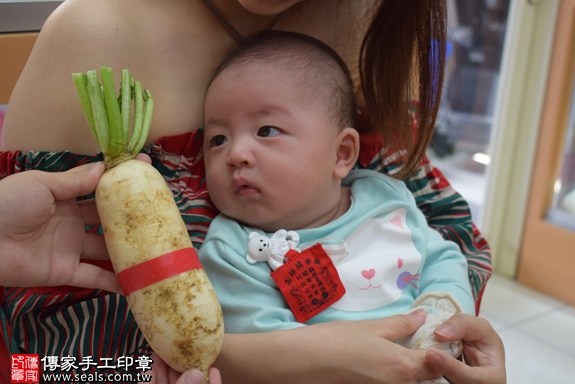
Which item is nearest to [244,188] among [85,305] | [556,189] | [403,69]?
[85,305]

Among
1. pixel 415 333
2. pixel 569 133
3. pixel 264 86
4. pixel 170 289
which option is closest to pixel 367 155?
pixel 264 86

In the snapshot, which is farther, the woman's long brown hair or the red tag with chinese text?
the woman's long brown hair

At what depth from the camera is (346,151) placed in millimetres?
1221

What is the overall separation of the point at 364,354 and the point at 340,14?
74 centimetres

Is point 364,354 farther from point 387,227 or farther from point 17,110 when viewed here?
point 17,110

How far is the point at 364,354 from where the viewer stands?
0.97m

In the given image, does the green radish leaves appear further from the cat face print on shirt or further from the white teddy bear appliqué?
the cat face print on shirt

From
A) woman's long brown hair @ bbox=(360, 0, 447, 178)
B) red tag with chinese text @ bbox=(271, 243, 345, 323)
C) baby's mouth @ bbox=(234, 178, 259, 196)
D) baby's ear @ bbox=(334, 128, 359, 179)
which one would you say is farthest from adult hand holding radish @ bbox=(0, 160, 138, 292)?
woman's long brown hair @ bbox=(360, 0, 447, 178)

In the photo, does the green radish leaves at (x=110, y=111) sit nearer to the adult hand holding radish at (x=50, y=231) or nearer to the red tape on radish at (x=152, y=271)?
the adult hand holding radish at (x=50, y=231)

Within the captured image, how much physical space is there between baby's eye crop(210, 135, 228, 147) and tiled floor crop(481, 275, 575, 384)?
1612mm

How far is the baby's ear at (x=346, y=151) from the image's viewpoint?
1.19 metres

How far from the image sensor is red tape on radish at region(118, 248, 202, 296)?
2.86 ft

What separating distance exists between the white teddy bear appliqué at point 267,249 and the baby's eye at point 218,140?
0.56 ft

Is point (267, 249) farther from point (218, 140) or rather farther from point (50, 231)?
point (50, 231)
